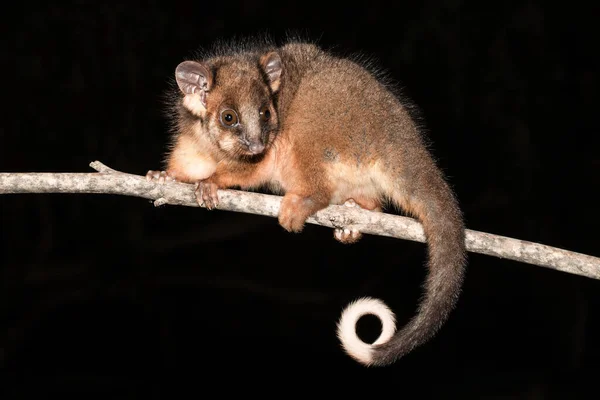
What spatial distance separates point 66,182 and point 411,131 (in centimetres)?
200

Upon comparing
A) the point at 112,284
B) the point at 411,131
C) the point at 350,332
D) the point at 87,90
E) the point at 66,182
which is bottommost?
the point at 350,332

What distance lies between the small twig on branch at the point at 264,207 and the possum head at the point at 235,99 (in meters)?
0.34

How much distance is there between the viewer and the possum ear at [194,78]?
394cm

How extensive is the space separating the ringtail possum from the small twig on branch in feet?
0.35

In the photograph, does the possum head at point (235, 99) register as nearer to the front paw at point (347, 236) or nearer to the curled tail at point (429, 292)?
the front paw at point (347, 236)

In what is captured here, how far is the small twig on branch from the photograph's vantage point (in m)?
3.45

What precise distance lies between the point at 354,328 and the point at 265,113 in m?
1.40

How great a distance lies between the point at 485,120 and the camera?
26.3ft

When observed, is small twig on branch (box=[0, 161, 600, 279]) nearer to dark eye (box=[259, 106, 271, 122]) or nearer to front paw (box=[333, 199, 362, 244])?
front paw (box=[333, 199, 362, 244])

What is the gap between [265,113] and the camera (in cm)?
391

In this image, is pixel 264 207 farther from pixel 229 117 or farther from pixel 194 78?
pixel 194 78

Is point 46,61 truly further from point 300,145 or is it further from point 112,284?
point 300,145

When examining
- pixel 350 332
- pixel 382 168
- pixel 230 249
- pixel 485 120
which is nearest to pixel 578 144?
pixel 485 120

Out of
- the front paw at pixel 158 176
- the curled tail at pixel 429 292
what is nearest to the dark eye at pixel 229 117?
the front paw at pixel 158 176
